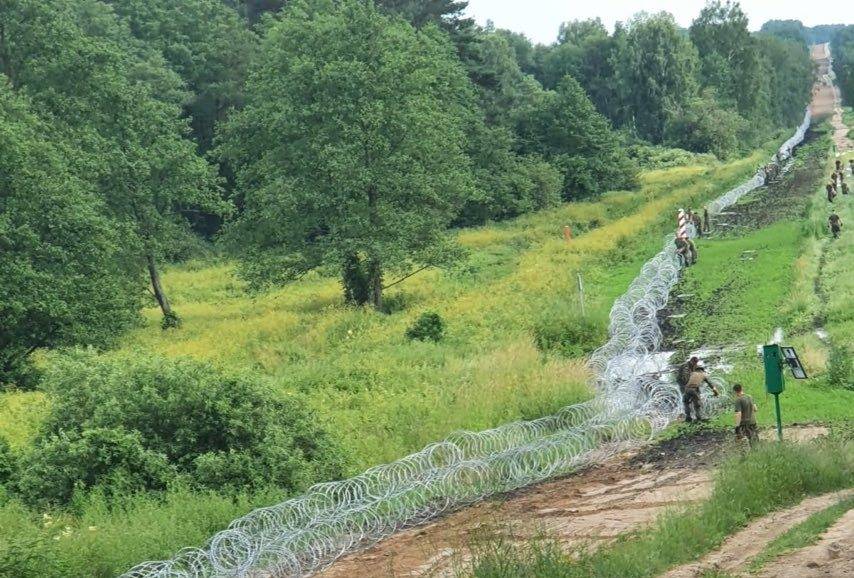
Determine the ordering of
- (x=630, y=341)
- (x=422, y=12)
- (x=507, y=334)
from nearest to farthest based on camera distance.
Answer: (x=630, y=341) < (x=507, y=334) < (x=422, y=12)

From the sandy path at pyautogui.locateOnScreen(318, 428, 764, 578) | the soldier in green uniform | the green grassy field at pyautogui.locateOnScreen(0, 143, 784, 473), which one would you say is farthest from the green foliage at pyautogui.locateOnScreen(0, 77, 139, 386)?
the soldier in green uniform

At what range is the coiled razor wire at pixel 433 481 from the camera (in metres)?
14.1

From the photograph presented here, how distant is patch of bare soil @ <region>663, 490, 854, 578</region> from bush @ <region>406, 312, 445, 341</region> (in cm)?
1612

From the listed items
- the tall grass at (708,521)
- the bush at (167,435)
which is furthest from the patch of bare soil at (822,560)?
the bush at (167,435)

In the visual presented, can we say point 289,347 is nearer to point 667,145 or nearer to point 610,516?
point 610,516

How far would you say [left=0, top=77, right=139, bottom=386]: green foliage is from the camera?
102 feet

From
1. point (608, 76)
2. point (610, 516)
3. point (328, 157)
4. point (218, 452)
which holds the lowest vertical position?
point (610, 516)

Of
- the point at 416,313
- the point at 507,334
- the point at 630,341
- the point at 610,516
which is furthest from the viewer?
the point at 416,313

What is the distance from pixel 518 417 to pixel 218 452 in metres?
6.44

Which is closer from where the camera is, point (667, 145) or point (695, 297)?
point (695, 297)

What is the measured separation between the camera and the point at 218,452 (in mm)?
17625

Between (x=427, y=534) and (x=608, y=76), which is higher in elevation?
(x=608, y=76)

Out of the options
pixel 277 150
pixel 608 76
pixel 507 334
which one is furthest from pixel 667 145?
pixel 507 334

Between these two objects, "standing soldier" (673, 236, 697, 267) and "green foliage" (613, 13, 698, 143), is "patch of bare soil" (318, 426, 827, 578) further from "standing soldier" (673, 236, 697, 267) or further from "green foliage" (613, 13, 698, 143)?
"green foliage" (613, 13, 698, 143)
